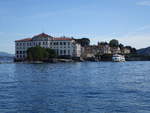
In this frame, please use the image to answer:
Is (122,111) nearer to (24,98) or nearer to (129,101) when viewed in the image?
(129,101)

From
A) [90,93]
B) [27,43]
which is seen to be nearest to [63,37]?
[27,43]

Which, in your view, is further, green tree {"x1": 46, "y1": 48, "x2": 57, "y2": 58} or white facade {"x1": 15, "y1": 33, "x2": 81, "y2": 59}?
white facade {"x1": 15, "y1": 33, "x2": 81, "y2": 59}

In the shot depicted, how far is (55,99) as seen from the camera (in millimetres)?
25672

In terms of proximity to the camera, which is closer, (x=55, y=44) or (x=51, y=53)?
(x=51, y=53)

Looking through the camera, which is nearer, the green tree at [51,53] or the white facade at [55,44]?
the green tree at [51,53]

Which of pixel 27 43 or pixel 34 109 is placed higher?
pixel 27 43

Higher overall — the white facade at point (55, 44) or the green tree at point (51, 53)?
the white facade at point (55, 44)

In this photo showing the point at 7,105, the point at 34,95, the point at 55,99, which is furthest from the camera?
the point at 34,95

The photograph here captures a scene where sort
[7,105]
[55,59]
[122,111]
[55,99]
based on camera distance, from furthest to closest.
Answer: [55,59]
[55,99]
[7,105]
[122,111]

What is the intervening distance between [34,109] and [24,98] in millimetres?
4856

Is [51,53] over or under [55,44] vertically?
under

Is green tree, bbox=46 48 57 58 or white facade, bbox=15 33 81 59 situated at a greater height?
white facade, bbox=15 33 81 59

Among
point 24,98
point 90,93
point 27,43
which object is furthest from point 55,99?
point 27,43

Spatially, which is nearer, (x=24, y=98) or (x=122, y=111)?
(x=122, y=111)
